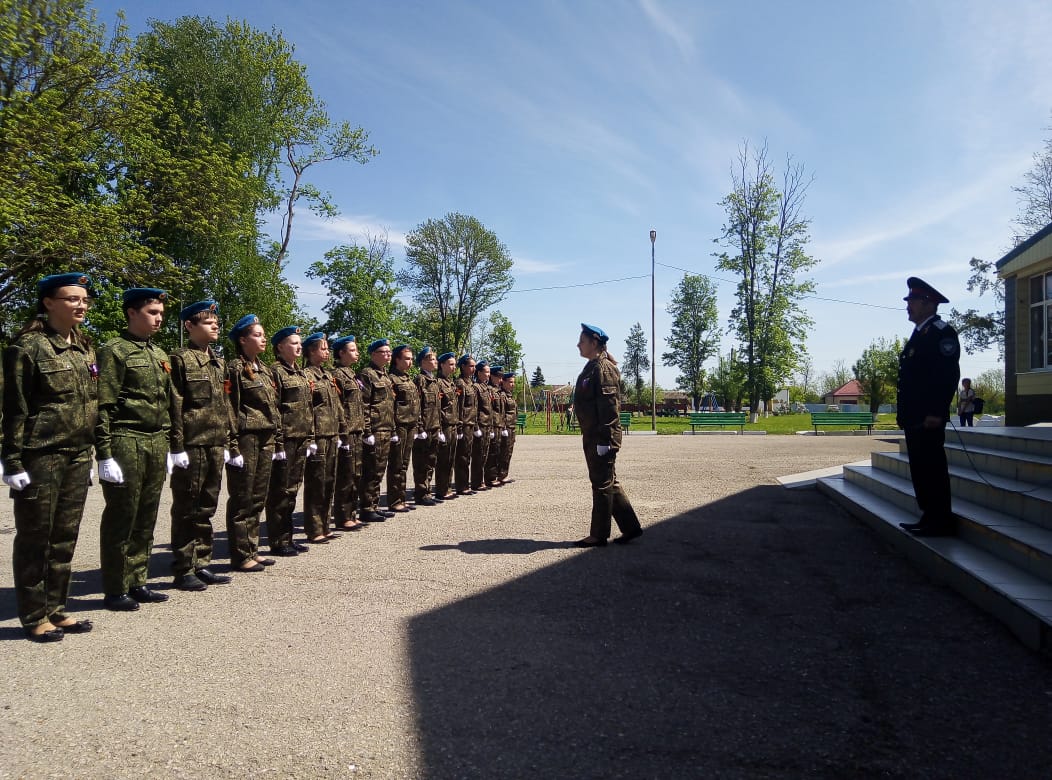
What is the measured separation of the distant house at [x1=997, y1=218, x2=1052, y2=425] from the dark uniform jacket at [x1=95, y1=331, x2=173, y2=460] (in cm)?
1372

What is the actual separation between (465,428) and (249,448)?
15.7 feet

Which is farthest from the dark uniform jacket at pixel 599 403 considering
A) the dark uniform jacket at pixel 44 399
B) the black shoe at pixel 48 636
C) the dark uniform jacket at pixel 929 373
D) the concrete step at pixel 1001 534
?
the black shoe at pixel 48 636

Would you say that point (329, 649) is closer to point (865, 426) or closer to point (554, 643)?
point (554, 643)

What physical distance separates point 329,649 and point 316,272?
3790cm

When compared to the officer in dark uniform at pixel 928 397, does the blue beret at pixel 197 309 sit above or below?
above

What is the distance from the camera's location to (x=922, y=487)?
6.14m

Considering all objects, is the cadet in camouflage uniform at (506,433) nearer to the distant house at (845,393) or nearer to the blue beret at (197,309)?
the blue beret at (197,309)

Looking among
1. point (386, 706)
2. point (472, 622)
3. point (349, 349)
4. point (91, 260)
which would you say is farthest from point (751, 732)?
point (91, 260)

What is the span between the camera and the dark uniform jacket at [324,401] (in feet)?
22.4

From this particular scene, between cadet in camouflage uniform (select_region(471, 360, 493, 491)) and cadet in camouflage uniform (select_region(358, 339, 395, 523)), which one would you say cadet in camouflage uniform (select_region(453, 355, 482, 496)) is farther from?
cadet in camouflage uniform (select_region(358, 339, 395, 523))

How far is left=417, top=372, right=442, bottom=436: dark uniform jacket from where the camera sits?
941 centimetres

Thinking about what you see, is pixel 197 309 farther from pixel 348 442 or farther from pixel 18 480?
pixel 348 442

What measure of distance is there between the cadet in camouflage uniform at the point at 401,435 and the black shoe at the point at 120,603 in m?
4.14

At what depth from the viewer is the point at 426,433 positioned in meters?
9.48
